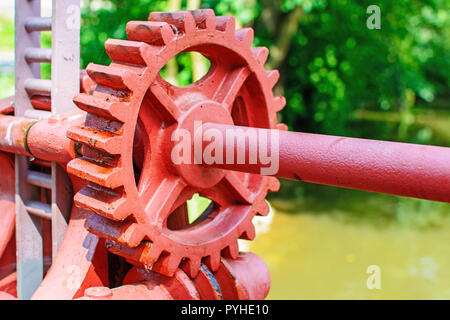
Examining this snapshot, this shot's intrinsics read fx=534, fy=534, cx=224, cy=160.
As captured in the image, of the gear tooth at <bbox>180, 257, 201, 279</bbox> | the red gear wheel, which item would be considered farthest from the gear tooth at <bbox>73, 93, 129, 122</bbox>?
the gear tooth at <bbox>180, 257, 201, 279</bbox>

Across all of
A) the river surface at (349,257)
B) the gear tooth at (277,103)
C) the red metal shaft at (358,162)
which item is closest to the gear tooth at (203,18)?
the red metal shaft at (358,162)

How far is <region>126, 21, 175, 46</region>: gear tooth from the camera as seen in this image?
5.16 ft

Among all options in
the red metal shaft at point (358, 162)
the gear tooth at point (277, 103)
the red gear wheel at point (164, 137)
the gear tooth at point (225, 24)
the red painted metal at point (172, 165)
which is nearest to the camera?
the red metal shaft at point (358, 162)

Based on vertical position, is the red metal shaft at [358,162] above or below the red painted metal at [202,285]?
above

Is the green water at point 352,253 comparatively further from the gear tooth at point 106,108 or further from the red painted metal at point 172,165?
the gear tooth at point 106,108

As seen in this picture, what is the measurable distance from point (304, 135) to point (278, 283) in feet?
13.5

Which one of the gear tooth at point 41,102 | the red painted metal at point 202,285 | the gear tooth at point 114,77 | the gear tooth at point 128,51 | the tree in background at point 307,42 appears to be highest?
the tree in background at point 307,42

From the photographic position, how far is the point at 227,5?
6.81m

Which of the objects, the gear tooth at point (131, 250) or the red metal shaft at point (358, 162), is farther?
the gear tooth at point (131, 250)

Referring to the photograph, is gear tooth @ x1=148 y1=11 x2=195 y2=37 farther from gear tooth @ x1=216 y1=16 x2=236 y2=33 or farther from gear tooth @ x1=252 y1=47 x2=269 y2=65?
gear tooth @ x1=252 y1=47 x2=269 y2=65

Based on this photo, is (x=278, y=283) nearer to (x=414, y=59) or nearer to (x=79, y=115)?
(x=79, y=115)

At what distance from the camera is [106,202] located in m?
1.59

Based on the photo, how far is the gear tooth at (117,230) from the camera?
1590mm

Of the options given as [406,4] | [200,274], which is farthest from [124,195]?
[406,4]
